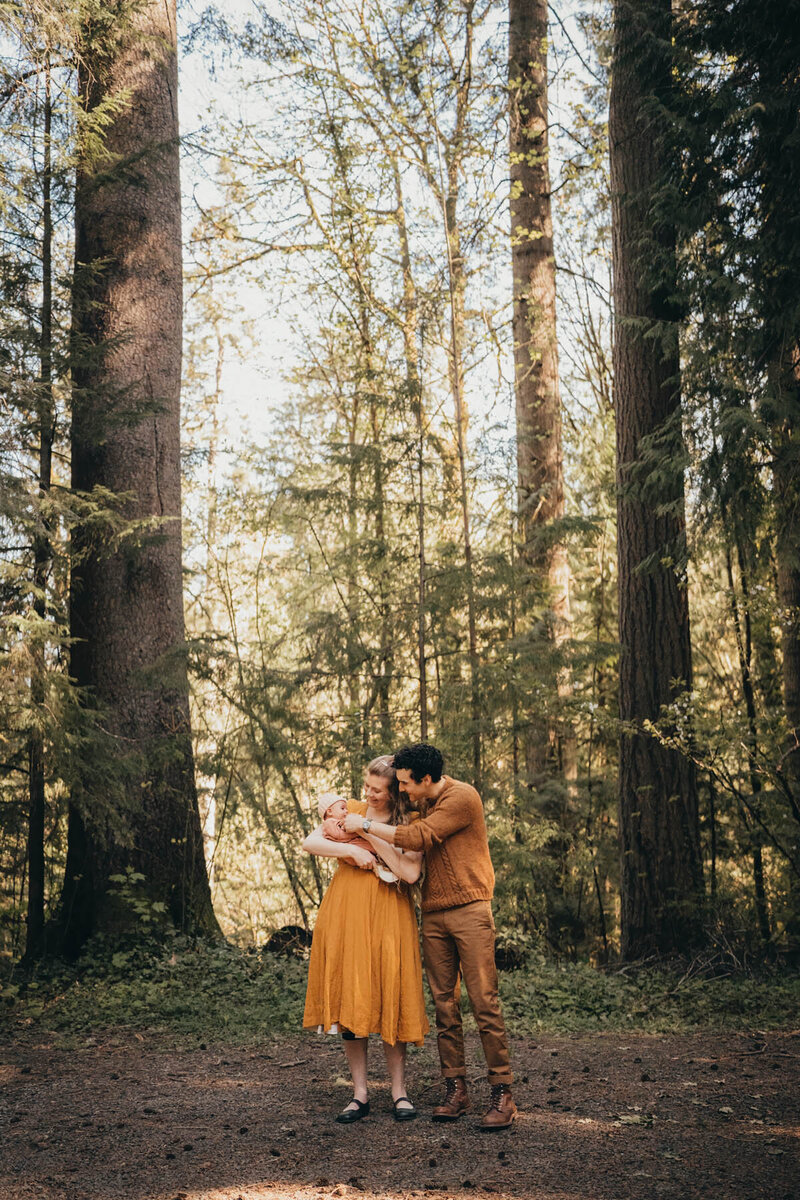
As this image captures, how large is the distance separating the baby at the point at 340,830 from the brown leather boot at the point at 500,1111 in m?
1.05

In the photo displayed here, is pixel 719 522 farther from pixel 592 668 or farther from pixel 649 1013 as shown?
pixel 592 668

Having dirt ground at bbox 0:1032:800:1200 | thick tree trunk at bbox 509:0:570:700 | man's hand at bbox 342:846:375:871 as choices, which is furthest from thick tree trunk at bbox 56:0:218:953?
thick tree trunk at bbox 509:0:570:700

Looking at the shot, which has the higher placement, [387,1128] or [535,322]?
[535,322]

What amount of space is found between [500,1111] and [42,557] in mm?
5299

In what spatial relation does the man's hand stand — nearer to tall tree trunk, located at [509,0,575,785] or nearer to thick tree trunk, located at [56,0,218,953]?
thick tree trunk, located at [56,0,218,953]

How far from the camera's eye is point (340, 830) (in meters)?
4.59

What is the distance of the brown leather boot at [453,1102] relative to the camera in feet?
15.1

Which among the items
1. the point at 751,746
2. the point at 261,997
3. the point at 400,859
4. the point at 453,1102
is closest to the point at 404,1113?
the point at 453,1102

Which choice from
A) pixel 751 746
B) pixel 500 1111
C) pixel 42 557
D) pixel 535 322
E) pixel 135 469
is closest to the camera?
pixel 500 1111

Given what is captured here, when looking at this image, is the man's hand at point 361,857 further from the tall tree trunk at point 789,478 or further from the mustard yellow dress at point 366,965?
the tall tree trunk at point 789,478

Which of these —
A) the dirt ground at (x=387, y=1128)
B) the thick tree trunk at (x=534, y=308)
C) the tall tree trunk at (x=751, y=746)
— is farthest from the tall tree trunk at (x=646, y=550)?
the dirt ground at (x=387, y=1128)

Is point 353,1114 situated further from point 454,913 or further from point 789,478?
point 789,478

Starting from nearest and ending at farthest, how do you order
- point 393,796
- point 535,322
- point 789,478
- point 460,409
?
point 393,796, point 789,478, point 460,409, point 535,322

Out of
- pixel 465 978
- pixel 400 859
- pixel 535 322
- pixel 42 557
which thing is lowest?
pixel 465 978
